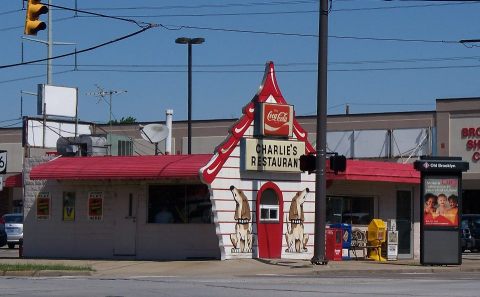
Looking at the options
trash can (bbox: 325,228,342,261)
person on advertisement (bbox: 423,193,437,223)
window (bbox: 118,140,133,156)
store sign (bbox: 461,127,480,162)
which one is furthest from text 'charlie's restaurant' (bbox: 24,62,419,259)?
store sign (bbox: 461,127,480,162)

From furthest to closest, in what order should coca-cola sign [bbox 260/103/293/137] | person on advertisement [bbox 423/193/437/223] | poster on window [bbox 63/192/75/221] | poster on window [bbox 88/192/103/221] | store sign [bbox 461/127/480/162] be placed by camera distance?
1. store sign [bbox 461/127/480/162]
2. poster on window [bbox 63/192/75/221]
3. poster on window [bbox 88/192/103/221]
4. coca-cola sign [bbox 260/103/293/137]
5. person on advertisement [bbox 423/193/437/223]

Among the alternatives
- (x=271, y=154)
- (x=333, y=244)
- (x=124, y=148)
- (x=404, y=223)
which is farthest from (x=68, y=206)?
(x=404, y=223)

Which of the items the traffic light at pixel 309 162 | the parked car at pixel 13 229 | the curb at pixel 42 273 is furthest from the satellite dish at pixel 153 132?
the parked car at pixel 13 229

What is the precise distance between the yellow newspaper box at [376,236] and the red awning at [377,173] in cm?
143

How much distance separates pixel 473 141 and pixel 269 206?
25545mm

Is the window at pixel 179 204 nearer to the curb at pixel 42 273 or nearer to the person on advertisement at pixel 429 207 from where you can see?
the curb at pixel 42 273

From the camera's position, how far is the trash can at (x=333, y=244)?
29.9 m

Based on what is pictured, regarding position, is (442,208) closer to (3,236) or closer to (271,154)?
(271,154)

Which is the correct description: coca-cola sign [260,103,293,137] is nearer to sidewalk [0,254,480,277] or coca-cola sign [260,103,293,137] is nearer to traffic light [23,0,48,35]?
sidewalk [0,254,480,277]

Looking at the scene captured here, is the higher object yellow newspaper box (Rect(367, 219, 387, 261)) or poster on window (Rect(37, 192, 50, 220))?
poster on window (Rect(37, 192, 50, 220))

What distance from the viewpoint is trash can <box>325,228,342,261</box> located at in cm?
2991

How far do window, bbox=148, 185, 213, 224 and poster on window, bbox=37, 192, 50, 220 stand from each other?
156 inches

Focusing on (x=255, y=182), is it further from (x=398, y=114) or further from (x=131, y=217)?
(x=398, y=114)

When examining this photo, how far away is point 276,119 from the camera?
2917 cm
